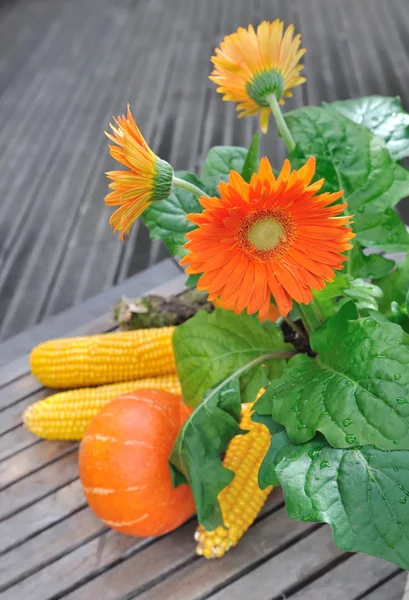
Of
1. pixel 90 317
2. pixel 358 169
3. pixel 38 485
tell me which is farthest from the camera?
pixel 90 317

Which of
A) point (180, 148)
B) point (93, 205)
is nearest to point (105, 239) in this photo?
point (93, 205)

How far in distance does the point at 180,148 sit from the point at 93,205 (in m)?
0.38

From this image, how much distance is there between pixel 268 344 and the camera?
2.67ft

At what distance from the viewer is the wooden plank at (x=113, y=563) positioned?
0.83 meters

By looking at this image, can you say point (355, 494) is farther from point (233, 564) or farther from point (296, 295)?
point (233, 564)

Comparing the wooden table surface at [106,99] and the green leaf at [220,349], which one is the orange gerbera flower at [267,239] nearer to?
the green leaf at [220,349]

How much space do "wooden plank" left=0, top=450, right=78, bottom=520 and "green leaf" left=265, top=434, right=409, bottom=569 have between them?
20.3 inches

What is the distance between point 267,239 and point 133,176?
0.43 feet

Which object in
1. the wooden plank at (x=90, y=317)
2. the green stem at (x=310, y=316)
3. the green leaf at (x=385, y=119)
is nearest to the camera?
the green stem at (x=310, y=316)

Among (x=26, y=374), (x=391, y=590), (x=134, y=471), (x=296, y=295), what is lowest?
(x=391, y=590)

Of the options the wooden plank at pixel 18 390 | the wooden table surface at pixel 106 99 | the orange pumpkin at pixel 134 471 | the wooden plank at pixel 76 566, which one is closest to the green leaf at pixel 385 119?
the orange pumpkin at pixel 134 471

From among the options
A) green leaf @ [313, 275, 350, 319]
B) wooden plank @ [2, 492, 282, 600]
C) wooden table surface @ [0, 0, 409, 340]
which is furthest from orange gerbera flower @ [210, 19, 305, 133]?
wooden table surface @ [0, 0, 409, 340]

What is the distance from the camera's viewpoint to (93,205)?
1.93 m

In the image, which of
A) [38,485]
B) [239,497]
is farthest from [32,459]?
[239,497]
